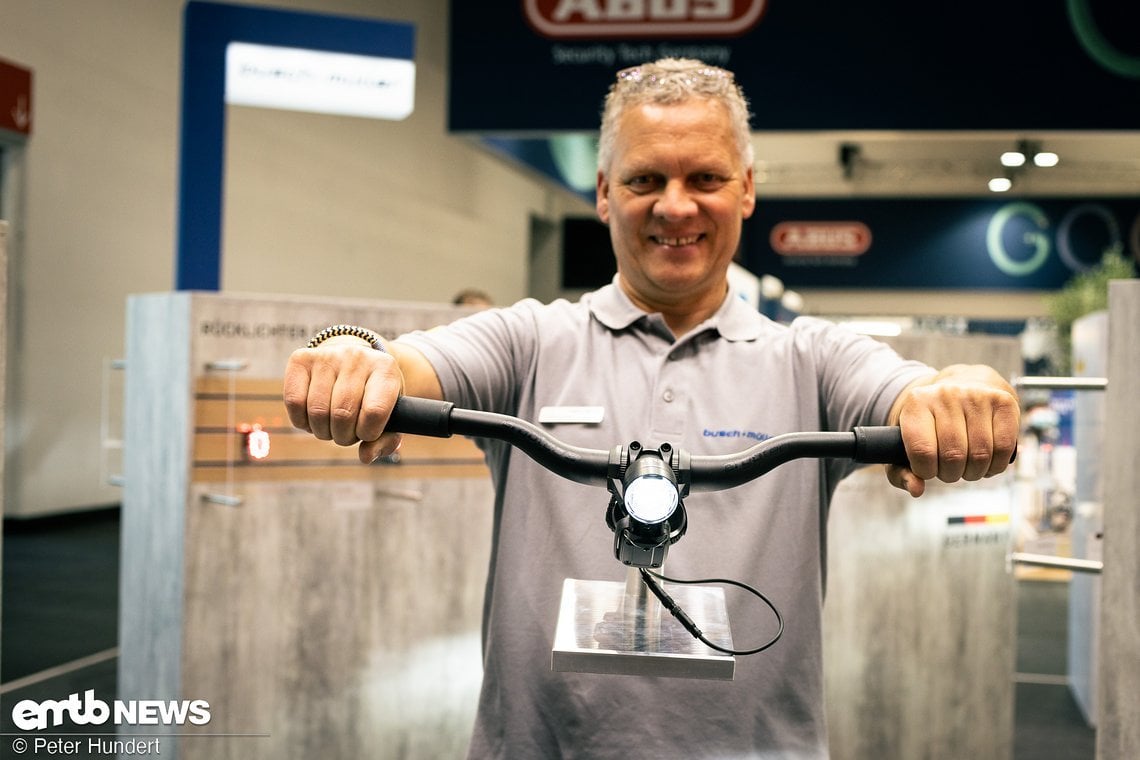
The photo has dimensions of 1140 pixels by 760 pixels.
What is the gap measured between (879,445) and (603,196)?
69cm

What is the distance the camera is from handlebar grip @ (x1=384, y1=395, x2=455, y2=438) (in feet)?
3.60

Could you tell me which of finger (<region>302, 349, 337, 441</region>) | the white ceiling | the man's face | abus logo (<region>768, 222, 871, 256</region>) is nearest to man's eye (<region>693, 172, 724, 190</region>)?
the man's face

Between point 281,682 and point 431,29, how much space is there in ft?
34.6

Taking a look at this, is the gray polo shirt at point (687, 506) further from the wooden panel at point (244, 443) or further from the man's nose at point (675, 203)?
the wooden panel at point (244, 443)

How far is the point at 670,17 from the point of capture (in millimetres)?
5602

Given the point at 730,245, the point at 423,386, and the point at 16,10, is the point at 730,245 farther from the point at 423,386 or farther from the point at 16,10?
the point at 16,10

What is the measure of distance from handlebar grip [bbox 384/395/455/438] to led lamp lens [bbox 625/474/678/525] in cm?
22

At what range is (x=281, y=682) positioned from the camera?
10.9 ft

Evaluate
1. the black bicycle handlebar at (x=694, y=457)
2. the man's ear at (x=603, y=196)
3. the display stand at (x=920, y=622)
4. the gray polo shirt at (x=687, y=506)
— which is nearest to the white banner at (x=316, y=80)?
the display stand at (x=920, y=622)

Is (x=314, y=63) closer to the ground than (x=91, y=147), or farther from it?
closer to the ground

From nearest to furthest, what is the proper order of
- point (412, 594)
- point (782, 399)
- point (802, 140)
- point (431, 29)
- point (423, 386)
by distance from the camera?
point (423, 386)
point (782, 399)
point (412, 594)
point (431, 29)
point (802, 140)

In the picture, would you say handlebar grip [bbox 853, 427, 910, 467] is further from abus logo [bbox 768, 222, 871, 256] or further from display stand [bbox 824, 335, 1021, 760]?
abus logo [bbox 768, 222, 871, 256]

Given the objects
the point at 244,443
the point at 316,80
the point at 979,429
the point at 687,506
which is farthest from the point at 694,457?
the point at 316,80

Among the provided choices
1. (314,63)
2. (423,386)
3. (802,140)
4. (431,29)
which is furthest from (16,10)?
(802,140)
